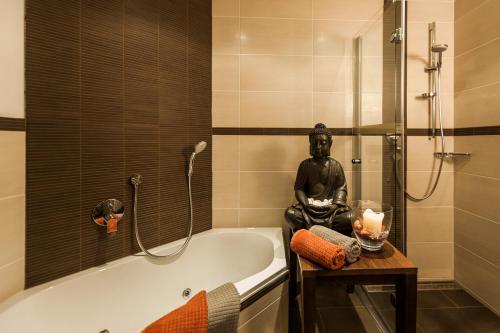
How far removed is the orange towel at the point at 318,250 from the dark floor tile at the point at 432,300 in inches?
46.9

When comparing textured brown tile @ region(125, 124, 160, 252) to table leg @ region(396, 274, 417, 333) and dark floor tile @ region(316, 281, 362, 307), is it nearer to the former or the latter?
dark floor tile @ region(316, 281, 362, 307)

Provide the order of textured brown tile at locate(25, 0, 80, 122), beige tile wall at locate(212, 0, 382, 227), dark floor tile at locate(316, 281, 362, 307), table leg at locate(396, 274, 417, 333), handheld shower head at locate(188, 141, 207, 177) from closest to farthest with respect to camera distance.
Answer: table leg at locate(396, 274, 417, 333), textured brown tile at locate(25, 0, 80, 122), handheld shower head at locate(188, 141, 207, 177), dark floor tile at locate(316, 281, 362, 307), beige tile wall at locate(212, 0, 382, 227)

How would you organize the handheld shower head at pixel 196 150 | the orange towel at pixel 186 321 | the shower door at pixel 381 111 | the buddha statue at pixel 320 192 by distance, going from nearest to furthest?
the orange towel at pixel 186 321 < the shower door at pixel 381 111 < the buddha statue at pixel 320 192 < the handheld shower head at pixel 196 150

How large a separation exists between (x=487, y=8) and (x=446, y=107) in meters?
0.63

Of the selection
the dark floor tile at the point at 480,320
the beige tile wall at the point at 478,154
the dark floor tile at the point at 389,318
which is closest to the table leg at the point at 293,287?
the dark floor tile at the point at 389,318

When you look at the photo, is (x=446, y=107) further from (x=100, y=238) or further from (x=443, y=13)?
(x=100, y=238)

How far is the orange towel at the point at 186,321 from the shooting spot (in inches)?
28.9

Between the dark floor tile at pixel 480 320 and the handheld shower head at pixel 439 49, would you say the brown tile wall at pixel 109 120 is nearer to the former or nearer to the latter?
the handheld shower head at pixel 439 49

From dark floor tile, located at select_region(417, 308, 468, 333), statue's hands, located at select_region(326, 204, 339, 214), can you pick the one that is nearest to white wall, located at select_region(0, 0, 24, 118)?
statue's hands, located at select_region(326, 204, 339, 214)

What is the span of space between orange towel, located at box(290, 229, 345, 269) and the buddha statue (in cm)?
30

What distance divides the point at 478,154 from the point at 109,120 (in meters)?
2.30

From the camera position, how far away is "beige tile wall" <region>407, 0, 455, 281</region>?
1.92 metres

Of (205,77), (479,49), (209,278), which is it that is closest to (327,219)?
(209,278)

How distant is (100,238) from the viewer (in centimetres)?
136
